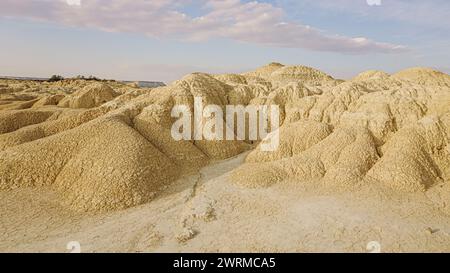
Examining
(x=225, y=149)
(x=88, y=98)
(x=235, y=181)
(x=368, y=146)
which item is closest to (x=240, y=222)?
(x=235, y=181)

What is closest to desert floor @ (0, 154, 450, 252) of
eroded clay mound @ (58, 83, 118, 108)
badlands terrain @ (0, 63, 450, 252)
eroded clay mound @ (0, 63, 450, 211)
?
badlands terrain @ (0, 63, 450, 252)

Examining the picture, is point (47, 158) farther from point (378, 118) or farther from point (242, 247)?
point (378, 118)

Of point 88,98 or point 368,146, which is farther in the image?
point 88,98

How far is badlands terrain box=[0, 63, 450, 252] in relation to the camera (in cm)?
834

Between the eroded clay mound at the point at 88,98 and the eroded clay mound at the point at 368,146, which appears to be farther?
the eroded clay mound at the point at 88,98

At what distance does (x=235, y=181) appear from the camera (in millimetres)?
11453

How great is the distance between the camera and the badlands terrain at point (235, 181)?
328 inches

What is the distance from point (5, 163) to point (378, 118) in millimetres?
12392

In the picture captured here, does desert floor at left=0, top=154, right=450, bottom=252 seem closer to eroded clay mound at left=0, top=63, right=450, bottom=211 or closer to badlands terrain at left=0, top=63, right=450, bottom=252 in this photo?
badlands terrain at left=0, top=63, right=450, bottom=252

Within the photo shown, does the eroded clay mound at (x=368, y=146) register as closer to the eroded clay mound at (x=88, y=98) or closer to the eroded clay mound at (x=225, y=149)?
the eroded clay mound at (x=225, y=149)

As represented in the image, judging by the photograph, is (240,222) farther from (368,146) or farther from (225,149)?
(225,149)

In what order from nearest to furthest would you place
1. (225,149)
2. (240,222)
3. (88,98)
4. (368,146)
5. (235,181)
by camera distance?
(240,222) → (235,181) → (368,146) → (225,149) → (88,98)

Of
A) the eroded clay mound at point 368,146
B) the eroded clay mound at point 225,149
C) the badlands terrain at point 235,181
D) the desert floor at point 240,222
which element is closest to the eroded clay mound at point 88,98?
the eroded clay mound at point 225,149

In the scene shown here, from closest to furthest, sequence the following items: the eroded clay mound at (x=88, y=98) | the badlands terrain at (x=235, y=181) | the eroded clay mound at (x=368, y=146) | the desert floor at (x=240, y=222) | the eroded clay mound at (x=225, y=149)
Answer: the desert floor at (x=240, y=222)
the badlands terrain at (x=235, y=181)
the eroded clay mound at (x=225, y=149)
the eroded clay mound at (x=368, y=146)
the eroded clay mound at (x=88, y=98)
